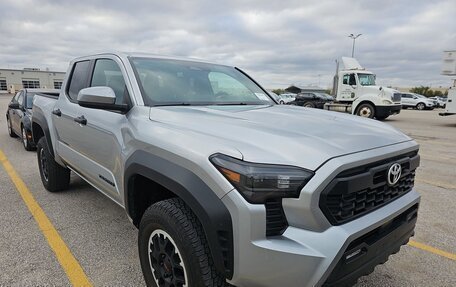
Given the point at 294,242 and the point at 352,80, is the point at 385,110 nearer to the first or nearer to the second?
the point at 352,80

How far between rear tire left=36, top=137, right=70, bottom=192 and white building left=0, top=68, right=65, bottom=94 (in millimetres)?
76263

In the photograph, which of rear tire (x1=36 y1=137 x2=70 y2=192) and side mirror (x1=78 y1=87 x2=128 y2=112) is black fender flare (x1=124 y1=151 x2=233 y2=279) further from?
rear tire (x1=36 y1=137 x2=70 y2=192)

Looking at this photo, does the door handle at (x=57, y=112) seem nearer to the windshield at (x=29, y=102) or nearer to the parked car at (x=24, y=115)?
the parked car at (x=24, y=115)

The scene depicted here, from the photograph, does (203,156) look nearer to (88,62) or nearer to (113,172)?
(113,172)

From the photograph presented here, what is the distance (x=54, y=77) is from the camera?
76438 mm

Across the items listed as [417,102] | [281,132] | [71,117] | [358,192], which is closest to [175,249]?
[281,132]

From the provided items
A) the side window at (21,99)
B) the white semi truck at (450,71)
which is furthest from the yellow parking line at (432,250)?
the white semi truck at (450,71)

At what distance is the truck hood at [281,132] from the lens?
73.4 inches

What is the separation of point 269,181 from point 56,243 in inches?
104

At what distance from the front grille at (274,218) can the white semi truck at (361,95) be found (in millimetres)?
17618

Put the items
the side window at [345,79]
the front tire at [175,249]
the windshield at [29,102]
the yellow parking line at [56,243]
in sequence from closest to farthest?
the front tire at [175,249] → the yellow parking line at [56,243] → the windshield at [29,102] → the side window at [345,79]

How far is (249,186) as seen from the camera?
5.82ft

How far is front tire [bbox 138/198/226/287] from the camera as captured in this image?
6.47 feet

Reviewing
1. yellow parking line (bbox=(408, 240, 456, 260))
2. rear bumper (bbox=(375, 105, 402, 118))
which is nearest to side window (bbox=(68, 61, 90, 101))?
yellow parking line (bbox=(408, 240, 456, 260))
